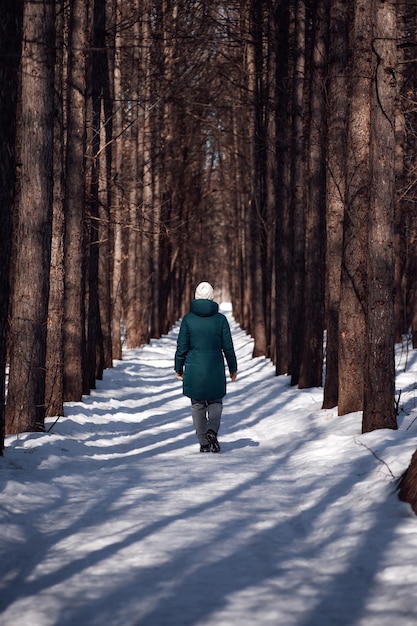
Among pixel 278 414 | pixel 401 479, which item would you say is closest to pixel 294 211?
pixel 278 414

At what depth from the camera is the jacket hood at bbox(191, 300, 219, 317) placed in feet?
33.1

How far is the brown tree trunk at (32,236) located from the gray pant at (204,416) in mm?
1988

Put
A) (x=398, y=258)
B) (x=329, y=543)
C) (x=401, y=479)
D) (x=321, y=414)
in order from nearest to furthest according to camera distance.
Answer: (x=329, y=543), (x=401, y=479), (x=321, y=414), (x=398, y=258)

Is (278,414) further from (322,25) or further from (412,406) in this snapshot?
(322,25)

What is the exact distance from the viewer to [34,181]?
10180mm

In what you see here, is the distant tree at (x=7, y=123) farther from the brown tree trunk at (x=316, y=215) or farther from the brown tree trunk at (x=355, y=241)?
the brown tree trunk at (x=316, y=215)

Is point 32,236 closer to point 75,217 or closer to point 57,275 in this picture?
point 57,275

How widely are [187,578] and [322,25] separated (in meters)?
12.8

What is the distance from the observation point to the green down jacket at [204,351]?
9.92 m

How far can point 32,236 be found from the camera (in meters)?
10.2

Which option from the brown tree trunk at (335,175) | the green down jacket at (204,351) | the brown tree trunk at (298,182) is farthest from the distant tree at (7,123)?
the brown tree trunk at (298,182)

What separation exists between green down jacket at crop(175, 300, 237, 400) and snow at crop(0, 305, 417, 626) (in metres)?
0.80

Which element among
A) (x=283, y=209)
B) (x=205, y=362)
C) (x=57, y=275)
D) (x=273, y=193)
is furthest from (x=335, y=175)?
(x=273, y=193)

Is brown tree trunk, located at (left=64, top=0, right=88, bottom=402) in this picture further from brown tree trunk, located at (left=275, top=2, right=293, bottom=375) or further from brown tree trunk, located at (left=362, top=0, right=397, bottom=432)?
brown tree trunk, located at (left=275, top=2, right=293, bottom=375)
